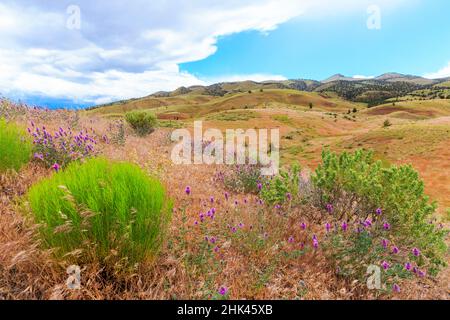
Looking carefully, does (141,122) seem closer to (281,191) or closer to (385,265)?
(281,191)

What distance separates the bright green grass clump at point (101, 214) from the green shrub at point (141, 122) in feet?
37.5

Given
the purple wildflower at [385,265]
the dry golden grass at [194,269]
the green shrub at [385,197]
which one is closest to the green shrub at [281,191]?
the dry golden grass at [194,269]

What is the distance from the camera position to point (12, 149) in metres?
4.45

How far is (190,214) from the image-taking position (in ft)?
14.4

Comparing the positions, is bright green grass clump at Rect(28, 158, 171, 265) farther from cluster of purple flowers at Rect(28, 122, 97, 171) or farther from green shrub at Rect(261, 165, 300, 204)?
cluster of purple flowers at Rect(28, 122, 97, 171)

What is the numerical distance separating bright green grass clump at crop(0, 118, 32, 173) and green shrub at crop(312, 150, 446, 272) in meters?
4.52

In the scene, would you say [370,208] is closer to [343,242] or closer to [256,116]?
[343,242]

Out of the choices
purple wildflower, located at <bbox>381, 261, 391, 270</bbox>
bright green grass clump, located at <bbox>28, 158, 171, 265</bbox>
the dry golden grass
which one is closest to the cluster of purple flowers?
the dry golden grass

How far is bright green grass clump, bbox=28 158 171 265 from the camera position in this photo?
2633 millimetres

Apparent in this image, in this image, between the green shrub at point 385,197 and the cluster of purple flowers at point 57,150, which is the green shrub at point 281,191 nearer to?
the green shrub at point 385,197


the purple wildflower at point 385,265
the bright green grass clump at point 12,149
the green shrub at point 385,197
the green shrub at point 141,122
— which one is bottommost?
the purple wildflower at point 385,265

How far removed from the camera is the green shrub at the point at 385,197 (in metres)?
4.12
